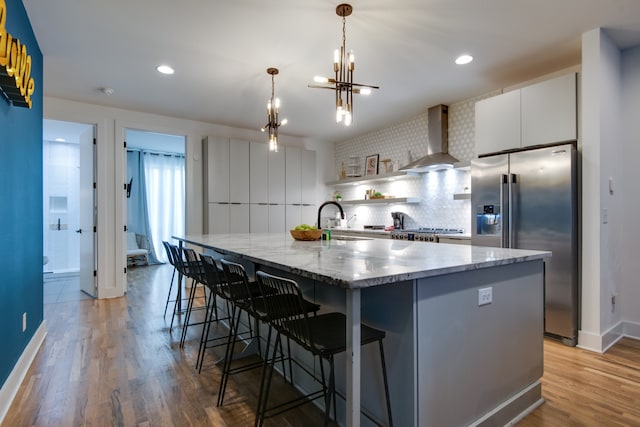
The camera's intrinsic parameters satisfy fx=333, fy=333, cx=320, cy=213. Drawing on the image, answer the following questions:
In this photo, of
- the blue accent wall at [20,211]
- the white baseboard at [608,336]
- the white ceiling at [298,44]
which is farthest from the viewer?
the white baseboard at [608,336]

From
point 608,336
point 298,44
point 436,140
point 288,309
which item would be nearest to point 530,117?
point 436,140

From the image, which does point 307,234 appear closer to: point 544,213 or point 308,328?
point 308,328

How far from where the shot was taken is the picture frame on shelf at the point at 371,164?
5895 mm

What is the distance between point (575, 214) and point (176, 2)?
368cm

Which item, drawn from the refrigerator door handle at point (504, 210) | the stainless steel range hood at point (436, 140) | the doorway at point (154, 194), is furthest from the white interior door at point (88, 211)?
the refrigerator door handle at point (504, 210)

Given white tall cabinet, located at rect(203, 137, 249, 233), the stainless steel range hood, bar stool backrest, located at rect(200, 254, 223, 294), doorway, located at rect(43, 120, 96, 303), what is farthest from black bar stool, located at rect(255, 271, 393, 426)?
doorway, located at rect(43, 120, 96, 303)

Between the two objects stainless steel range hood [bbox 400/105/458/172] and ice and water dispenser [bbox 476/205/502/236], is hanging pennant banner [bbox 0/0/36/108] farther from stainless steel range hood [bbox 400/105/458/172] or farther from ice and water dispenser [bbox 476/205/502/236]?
stainless steel range hood [bbox 400/105/458/172]

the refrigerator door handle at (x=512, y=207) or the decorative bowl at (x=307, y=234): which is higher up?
the refrigerator door handle at (x=512, y=207)

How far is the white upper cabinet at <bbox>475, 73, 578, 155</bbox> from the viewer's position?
3.06m

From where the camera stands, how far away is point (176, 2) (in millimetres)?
2408

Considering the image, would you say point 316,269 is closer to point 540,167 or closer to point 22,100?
point 22,100

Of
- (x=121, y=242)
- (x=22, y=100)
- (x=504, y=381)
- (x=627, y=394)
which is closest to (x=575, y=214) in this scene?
(x=627, y=394)

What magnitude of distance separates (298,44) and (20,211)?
8.47 ft

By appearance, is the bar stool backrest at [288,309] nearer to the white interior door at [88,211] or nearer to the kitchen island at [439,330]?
the kitchen island at [439,330]
